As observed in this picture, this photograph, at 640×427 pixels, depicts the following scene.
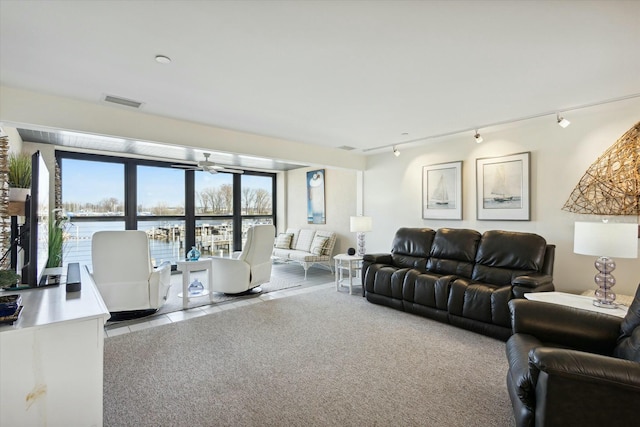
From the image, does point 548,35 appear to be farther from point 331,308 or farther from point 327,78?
point 331,308

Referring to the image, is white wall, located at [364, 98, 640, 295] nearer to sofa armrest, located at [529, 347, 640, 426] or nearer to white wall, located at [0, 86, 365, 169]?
white wall, located at [0, 86, 365, 169]

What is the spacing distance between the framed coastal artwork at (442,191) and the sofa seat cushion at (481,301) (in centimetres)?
147

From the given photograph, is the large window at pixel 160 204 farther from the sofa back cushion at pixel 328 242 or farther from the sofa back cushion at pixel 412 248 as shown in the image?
the sofa back cushion at pixel 412 248

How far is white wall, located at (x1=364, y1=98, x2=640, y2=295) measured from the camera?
335 centimetres

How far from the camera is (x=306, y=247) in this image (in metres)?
6.86

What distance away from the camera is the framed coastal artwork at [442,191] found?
4668mm

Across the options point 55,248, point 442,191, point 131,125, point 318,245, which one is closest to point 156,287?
point 55,248

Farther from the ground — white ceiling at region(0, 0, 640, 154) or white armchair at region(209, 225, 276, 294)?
white ceiling at region(0, 0, 640, 154)

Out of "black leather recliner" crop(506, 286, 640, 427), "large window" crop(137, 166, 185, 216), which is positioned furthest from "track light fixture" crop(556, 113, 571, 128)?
"large window" crop(137, 166, 185, 216)

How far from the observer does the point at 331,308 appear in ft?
13.5

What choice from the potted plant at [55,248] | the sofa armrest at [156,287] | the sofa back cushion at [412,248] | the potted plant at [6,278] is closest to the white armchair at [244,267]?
the sofa armrest at [156,287]

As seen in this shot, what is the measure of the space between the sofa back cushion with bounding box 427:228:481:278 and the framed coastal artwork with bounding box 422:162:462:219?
1.87 feet

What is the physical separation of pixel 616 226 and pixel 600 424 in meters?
1.74

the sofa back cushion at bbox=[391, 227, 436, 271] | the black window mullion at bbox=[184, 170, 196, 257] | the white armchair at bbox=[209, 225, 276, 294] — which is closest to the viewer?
the sofa back cushion at bbox=[391, 227, 436, 271]
